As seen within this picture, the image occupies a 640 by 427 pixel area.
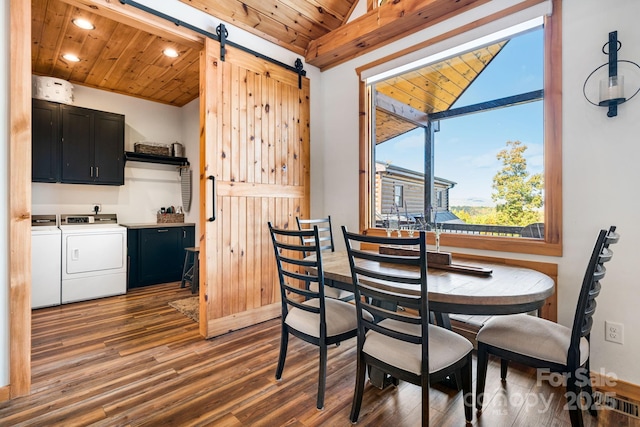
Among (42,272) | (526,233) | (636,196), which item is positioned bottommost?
(42,272)

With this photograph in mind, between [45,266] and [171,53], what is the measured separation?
271cm

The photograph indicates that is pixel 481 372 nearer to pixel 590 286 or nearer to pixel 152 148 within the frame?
pixel 590 286

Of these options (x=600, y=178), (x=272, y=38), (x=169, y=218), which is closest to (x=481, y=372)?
(x=600, y=178)

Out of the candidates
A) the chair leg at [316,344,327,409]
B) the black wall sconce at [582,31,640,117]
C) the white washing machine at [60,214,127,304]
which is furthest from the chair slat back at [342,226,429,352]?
the white washing machine at [60,214,127,304]

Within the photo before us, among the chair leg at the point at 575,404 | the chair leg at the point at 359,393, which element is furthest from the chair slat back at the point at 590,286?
the chair leg at the point at 359,393

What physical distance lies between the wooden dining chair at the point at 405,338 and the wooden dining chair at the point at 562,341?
19cm

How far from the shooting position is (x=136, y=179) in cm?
467

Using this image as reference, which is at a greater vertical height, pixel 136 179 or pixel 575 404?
pixel 136 179

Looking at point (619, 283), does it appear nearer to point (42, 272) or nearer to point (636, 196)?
point (636, 196)

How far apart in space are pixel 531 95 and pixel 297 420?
271 cm

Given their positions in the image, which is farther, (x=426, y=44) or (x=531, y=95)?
(x=426, y=44)

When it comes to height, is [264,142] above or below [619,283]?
above

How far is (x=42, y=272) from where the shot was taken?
3.37 m

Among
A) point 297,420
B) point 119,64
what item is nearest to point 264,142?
point 119,64
